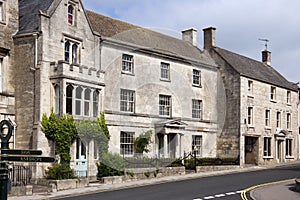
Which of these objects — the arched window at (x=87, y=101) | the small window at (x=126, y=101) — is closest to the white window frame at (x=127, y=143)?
the small window at (x=126, y=101)

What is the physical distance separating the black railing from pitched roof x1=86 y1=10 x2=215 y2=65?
1079 cm

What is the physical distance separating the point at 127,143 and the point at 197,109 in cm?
938

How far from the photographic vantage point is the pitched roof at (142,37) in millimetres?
31453

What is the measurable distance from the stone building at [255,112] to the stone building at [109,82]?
1.48 m

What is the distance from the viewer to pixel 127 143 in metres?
30.3

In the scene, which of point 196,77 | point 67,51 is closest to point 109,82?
point 67,51

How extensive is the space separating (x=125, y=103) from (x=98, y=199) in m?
13.9

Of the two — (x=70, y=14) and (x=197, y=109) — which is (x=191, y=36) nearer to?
(x=197, y=109)

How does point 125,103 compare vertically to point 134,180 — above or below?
above

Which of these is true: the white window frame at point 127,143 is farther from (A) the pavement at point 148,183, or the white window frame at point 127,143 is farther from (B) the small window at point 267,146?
(B) the small window at point 267,146

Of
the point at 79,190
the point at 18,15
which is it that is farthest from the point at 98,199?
the point at 18,15

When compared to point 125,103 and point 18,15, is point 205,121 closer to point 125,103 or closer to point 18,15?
point 125,103

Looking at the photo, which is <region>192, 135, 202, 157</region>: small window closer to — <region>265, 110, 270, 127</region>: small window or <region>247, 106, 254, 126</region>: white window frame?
<region>247, 106, 254, 126</region>: white window frame

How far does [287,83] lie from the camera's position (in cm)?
4772
